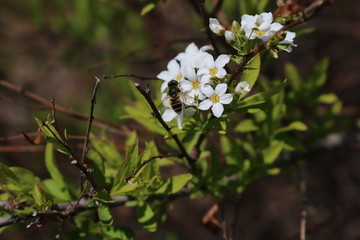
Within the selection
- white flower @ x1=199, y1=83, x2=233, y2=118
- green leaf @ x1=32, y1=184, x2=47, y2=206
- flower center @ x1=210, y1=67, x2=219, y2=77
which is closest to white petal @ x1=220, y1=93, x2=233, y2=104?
white flower @ x1=199, y1=83, x2=233, y2=118

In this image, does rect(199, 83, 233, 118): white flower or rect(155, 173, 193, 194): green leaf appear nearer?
rect(199, 83, 233, 118): white flower

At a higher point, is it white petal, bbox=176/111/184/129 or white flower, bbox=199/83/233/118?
white flower, bbox=199/83/233/118

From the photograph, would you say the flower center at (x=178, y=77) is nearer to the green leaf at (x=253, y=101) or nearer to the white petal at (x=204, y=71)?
the white petal at (x=204, y=71)

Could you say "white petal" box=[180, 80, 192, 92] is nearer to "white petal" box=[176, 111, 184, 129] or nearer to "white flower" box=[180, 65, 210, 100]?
"white flower" box=[180, 65, 210, 100]

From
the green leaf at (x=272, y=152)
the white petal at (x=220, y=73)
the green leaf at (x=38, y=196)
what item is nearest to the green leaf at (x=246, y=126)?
the green leaf at (x=272, y=152)

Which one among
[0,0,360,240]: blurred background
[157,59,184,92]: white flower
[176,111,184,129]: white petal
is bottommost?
[0,0,360,240]: blurred background

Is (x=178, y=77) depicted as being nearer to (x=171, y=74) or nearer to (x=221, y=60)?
(x=171, y=74)

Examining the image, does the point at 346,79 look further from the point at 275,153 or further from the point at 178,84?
the point at 178,84
